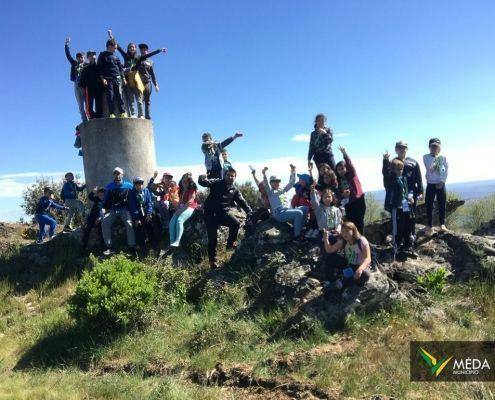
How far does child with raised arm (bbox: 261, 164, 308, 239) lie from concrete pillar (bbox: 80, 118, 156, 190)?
12.4 feet

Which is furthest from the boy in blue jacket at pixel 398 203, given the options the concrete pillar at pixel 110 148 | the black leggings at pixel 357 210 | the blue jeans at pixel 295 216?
the concrete pillar at pixel 110 148

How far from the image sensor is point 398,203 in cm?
737

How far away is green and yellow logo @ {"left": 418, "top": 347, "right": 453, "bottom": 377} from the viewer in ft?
15.8

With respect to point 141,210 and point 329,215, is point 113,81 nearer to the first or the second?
point 141,210

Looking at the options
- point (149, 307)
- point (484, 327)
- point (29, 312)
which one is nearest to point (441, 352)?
point (484, 327)

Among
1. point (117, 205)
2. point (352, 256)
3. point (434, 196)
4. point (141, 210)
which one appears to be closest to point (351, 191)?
point (352, 256)

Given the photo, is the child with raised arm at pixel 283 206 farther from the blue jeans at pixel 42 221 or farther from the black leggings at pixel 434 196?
the blue jeans at pixel 42 221

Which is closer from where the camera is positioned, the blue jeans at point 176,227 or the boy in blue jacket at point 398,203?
the boy in blue jacket at point 398,203

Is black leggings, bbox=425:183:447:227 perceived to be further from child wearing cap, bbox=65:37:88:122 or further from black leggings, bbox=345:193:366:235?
child wearing cap, bbox=65:37:88:122

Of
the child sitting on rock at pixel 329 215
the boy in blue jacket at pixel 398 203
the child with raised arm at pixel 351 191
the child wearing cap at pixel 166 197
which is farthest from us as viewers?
the child wearing cap at pixel 166 197

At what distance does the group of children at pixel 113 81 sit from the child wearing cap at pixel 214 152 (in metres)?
2.49

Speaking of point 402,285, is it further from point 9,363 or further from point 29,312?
point 29,312

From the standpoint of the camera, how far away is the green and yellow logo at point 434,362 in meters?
4.81

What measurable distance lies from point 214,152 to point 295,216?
257 centimetres
